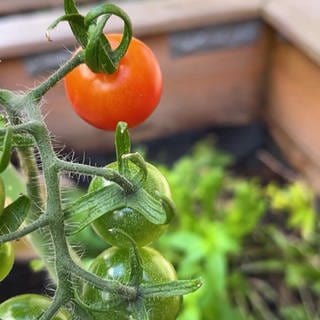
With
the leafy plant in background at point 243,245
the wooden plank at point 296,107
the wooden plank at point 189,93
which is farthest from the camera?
the wooden plank at point 189,93

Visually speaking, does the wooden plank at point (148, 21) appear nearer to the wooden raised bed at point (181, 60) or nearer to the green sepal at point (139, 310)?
the wooden raised bed at point (181, 60)

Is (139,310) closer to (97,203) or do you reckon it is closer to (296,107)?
(97,203)

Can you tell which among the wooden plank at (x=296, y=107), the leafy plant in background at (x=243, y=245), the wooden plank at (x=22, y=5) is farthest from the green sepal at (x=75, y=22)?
the wooden plank at (x=22, y=5)

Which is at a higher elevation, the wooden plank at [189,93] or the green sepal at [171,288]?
the green sepal at [171,288]

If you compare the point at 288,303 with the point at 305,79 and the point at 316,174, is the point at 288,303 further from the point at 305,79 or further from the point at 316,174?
the point at 305,79

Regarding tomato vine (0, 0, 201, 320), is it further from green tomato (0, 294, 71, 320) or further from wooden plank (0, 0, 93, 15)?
wooden plank (0, 0, 93, 15)

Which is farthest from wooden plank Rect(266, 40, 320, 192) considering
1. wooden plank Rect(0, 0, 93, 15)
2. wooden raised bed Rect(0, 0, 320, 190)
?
wooden plank Rect(0, 0, 93, 15)

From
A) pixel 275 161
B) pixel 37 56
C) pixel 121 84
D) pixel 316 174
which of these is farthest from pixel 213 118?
pixel 121 84
